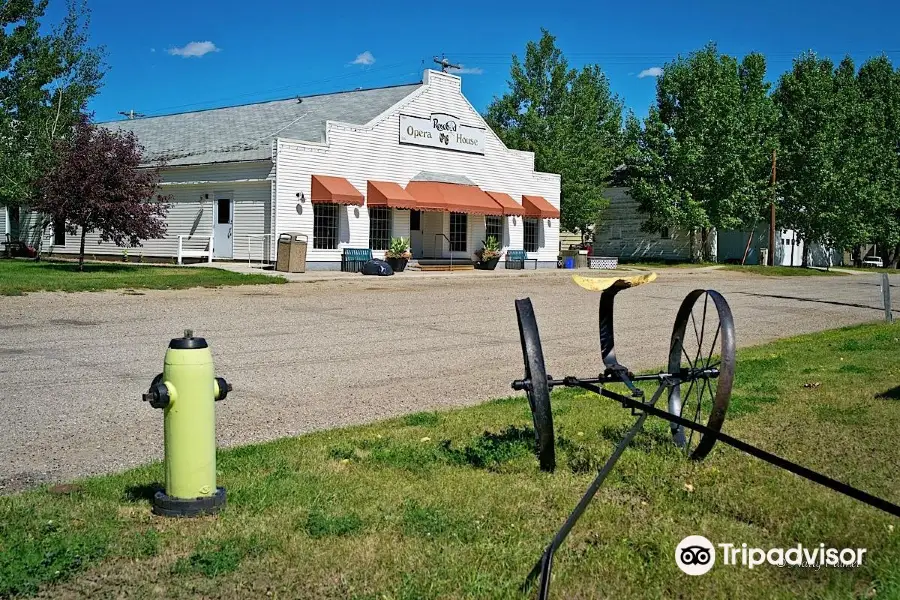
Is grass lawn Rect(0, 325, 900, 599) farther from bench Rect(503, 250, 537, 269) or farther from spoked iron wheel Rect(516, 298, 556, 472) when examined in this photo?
bench Rect(503, 250, 537, 269)

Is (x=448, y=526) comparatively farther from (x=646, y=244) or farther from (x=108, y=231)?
(x=646, y=244)

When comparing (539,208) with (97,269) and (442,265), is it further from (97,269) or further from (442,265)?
(97,269)

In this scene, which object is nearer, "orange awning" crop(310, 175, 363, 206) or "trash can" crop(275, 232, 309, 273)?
"trash can" crop(275, 232, 309, 273)

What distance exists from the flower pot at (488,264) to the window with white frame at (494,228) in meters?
1.54

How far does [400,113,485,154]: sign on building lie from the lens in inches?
1152

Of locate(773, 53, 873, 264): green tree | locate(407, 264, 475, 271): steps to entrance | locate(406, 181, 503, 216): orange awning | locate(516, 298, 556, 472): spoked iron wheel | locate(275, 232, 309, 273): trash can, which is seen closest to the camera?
locate(516, 298, 556, 472): spoked iron wheel

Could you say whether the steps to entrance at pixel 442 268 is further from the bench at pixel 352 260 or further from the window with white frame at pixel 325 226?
the window with white frame at pixel 325 226

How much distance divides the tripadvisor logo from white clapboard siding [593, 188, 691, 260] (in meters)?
43.0

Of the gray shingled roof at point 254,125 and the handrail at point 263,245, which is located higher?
the gray shingled roof at point 254,125

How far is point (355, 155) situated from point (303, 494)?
23632 mm

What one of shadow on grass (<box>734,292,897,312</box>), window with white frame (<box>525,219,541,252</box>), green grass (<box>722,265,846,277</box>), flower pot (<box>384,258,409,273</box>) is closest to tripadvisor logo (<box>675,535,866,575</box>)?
shadow on grass (<box>734,292,897,312</box>)

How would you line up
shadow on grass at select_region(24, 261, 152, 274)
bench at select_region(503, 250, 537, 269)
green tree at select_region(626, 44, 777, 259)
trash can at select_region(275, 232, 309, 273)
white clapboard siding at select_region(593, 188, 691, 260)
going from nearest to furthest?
shadow on grass at select_region(24, 261, 152, 274), trash can at select_region(275, 232, 309, 273), bench at select_region(503, 250, 537, 269), green tree at select_region(626, 44, 777, 259), white clapboard siding at select_region(593, 188, 691, 260)

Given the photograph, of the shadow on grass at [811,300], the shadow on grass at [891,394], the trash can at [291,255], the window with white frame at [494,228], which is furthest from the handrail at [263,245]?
the shadow on grass at [891,394]

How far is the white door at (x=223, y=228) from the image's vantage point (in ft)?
90.3
